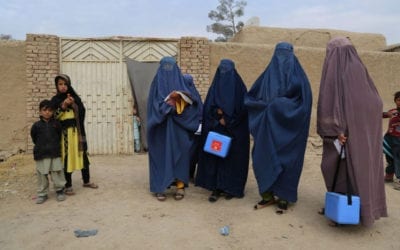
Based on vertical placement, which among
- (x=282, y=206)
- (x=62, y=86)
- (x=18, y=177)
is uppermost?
(x=62, y=86)

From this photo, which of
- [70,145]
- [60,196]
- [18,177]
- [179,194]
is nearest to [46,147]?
[70,145]

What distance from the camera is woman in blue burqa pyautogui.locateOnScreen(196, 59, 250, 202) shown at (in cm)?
439

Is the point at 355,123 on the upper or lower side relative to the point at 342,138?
upper

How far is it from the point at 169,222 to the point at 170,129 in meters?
1.13

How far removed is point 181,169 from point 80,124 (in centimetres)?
130

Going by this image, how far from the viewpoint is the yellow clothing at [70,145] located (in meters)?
4.45

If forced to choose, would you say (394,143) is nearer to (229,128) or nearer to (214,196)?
(229,128)

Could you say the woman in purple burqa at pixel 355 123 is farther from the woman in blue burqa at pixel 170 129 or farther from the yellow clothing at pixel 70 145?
the yellow clothing at pixel 70 145

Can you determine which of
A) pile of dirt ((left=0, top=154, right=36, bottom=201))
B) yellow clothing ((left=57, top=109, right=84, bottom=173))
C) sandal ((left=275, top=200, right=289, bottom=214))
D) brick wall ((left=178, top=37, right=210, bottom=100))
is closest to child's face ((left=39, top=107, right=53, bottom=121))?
yellow clothing ((left=57, top=109, right=84, bottom=173))

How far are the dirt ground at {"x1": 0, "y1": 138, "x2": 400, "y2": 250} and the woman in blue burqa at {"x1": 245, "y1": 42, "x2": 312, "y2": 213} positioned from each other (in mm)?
334

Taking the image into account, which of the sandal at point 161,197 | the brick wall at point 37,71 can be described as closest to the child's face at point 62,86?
the sandal at point 161,197

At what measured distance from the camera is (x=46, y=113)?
168 inches

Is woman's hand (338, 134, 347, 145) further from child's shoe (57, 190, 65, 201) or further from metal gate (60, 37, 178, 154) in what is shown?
metal gate (60, 37, 178, 154)

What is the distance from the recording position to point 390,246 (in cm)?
335
